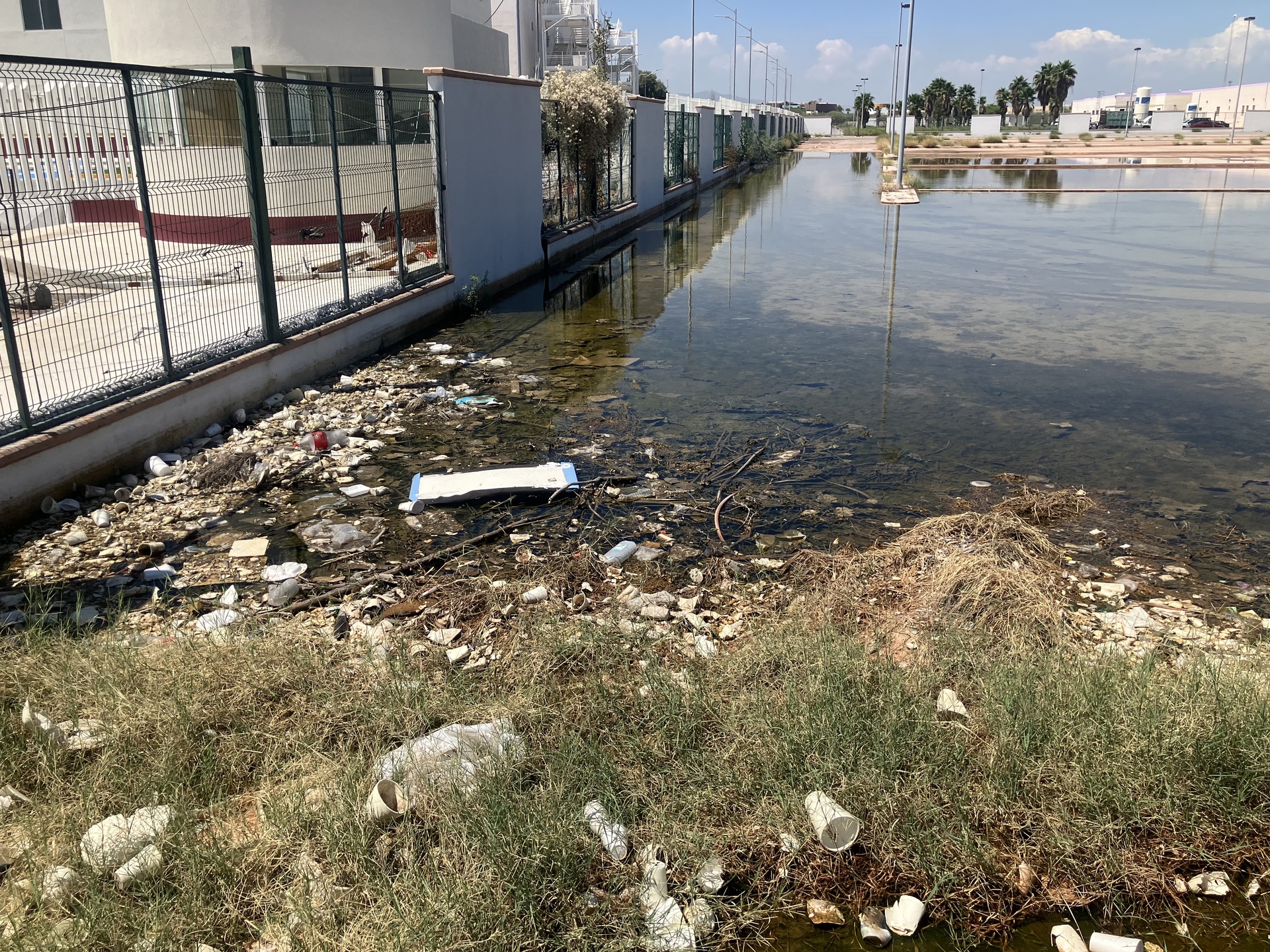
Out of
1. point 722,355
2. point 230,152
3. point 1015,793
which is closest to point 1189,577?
point 1015,793

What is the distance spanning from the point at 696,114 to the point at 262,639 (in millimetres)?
29143

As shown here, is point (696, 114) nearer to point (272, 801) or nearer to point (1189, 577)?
point (1189, 577)

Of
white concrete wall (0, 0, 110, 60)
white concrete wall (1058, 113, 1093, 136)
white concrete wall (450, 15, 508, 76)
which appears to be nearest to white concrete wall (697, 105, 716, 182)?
white concrete wall (450, 15, 508, 76)

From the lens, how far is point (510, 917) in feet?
8.68

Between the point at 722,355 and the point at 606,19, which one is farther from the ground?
the point at 606,19

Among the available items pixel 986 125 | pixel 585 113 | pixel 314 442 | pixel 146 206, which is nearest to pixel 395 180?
pixel 146 206

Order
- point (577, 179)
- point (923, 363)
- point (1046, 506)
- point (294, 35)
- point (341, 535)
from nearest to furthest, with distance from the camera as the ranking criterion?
1. point (341, 535)
2. point (1046, 506)
3. point (923, 363)
4. point (294, 35)
5. point (577, 179)

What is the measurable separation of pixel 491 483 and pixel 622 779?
3181 mm

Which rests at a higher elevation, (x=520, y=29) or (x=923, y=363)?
(x=520, y=29)

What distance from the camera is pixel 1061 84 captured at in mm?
102125

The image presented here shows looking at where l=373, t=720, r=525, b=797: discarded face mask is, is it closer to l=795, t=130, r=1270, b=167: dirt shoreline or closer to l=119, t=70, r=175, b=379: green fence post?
l=119, t=70, r=175, b=379: green fence post

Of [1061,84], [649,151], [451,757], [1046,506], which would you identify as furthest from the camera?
[1061,84]

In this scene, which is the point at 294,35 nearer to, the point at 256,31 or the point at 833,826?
the point at 256,31

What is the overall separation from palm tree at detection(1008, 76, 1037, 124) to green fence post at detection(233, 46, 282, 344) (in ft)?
379
